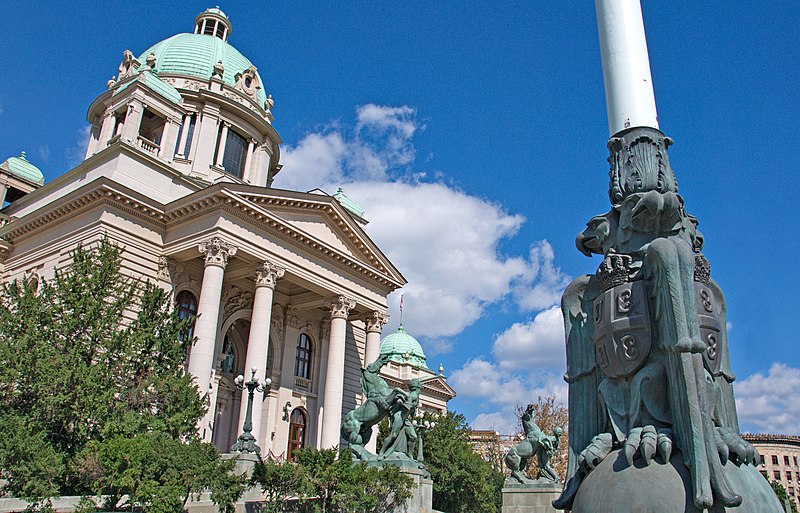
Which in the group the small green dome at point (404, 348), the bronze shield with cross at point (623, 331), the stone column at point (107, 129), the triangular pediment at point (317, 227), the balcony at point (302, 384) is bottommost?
the bronze shield with cross at point (623, 331)

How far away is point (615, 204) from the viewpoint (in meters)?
7.07

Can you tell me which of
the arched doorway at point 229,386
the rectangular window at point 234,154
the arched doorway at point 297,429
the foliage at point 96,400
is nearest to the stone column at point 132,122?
the rectangular window at point 234,154

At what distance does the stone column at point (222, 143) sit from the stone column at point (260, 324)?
13961 mm

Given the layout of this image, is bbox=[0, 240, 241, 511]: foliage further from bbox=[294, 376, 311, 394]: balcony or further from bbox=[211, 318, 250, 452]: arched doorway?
bbox=[294, 376, 311, 394]: balcony

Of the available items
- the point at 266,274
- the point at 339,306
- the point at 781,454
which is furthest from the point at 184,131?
the point at 781,454

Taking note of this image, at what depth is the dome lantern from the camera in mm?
52453

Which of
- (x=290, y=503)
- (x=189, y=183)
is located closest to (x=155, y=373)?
(x=290, y=503)

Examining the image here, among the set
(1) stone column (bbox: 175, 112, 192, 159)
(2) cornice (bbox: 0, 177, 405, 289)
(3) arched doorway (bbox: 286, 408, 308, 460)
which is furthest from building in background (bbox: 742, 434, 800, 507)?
(1) stone column (bbox: 175, 112, 192, 159)

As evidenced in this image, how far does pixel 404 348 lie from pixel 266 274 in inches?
1673

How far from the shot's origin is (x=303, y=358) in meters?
36.9

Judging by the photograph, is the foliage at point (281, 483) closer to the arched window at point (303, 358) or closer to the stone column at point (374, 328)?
the stone column at point (374, 328)

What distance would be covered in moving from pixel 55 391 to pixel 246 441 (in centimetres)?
554

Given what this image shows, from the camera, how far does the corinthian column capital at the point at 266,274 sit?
2947 centimetres

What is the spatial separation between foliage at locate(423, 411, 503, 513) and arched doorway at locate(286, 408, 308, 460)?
23.2 ft
